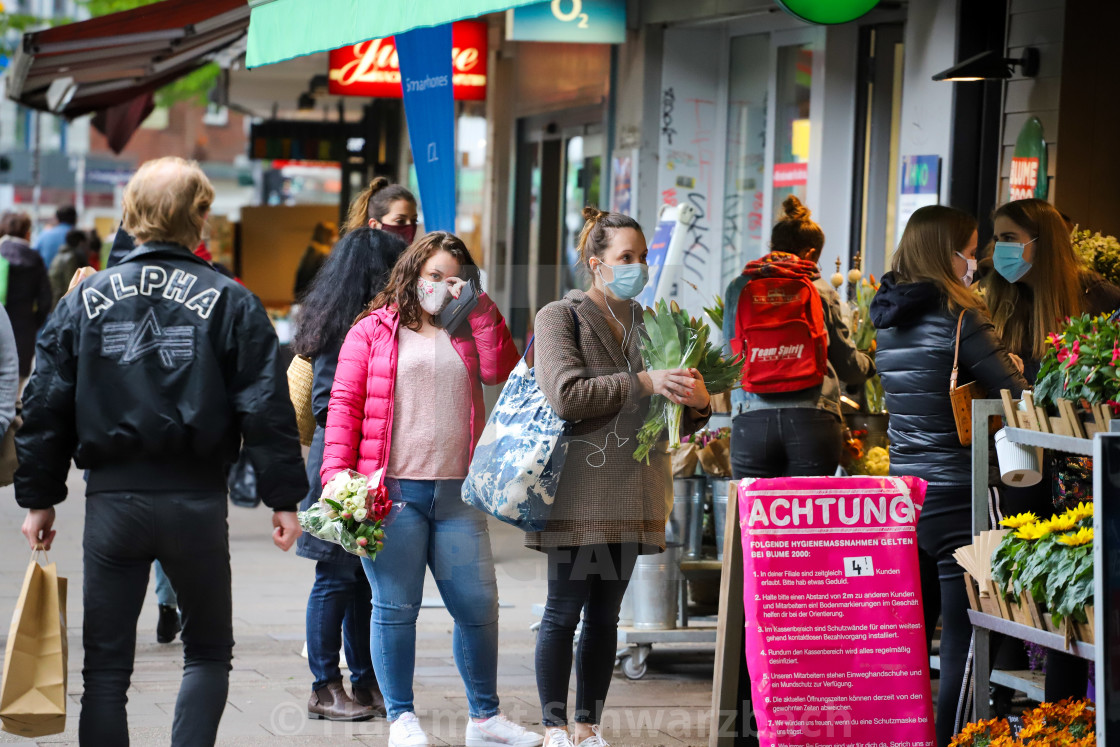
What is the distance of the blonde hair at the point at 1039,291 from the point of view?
5.38 m

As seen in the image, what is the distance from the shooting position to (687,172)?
11680mm

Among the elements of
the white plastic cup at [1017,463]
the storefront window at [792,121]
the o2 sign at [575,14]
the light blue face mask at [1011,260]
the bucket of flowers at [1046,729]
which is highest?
the o2 sign at [575,14]

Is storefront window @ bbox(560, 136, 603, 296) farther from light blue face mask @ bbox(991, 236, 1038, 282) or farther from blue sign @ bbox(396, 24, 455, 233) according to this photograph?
light blue face mask @ bbox(991, 236, 1038, 282)

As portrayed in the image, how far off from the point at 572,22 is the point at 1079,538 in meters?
7.71

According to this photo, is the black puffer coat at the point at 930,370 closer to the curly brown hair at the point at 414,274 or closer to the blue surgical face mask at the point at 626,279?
the blue surgical face mask at the point at 626,279

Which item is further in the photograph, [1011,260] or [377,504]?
[1011,260]

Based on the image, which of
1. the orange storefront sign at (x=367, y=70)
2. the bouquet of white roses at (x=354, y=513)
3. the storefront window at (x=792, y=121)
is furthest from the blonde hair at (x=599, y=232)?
the orange storefront sign at (x=367, y=70)

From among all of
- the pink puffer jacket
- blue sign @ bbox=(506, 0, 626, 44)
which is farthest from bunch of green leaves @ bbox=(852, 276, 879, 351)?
blue sign @ bbox=(506, 0, 626, 44)

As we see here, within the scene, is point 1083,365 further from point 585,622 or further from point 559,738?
point 559,738

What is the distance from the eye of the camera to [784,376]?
21.6 ft

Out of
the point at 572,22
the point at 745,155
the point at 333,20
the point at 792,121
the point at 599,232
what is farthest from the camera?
the point at 745,155

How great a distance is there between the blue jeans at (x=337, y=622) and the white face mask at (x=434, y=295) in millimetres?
1152

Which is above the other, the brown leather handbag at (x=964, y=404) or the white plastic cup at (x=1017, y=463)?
the brown leather handbag at (x=964, y=404)

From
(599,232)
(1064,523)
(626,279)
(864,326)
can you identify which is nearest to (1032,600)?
(1064,523)
